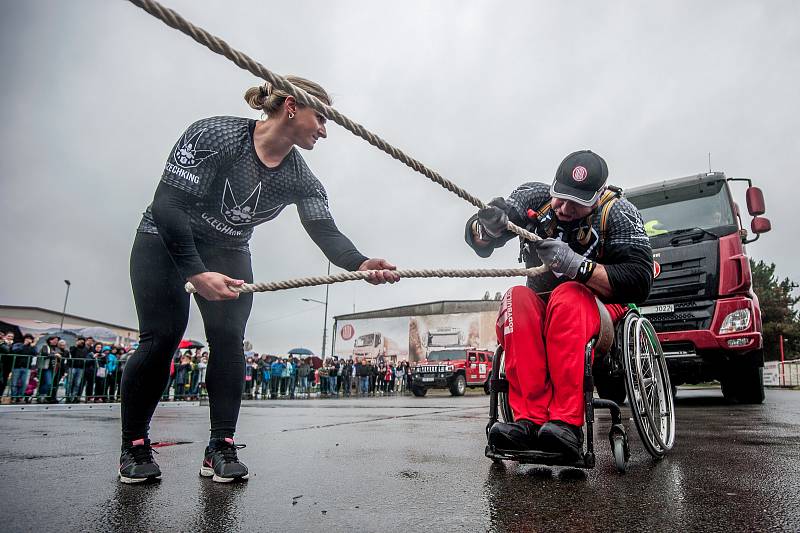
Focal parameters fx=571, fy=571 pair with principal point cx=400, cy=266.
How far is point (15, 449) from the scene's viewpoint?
10.8ft

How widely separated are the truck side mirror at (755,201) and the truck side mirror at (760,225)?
0.41ft

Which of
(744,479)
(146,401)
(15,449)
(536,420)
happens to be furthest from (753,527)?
(15,449)

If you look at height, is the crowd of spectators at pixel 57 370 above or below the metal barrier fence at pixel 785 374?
below

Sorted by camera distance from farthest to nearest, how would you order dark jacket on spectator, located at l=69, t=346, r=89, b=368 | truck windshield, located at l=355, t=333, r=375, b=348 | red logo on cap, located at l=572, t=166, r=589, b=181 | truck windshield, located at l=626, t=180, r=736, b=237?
truck windshield, located at l=355, t=333, r=375, b=348 → dark jacket on spectator, located at l=69, t=346, r=89, b=368 → truck windshield, located at l=626, t=180, r=736, b=237 → red logo on cap, located at l=572, t=166, r=589, b=181

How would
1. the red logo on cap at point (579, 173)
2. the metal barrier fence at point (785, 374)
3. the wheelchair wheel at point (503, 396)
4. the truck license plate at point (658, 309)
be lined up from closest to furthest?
1. the red logo on cap at point (579, 173)
2. the wheelchair wheel at point (503, 396)
3. the truck license plate at point (658, 309)
4. the metal barrier fence at point (785, 374)

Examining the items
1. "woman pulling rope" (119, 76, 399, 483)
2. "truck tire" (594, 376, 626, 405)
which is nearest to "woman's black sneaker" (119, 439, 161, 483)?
"woman pulling rope" (119, 76, 399, 483)

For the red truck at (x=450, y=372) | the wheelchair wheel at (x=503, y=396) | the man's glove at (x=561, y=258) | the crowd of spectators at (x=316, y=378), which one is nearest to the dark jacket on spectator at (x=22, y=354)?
the crowd of spectators at (x=316, y=378)

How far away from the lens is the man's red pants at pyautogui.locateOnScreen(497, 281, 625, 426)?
2361mm

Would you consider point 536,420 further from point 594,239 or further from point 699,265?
Answer: point 699,265

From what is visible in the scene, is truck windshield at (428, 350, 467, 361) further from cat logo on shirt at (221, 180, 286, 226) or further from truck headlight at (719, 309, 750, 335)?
cat logo on shirt at (221, 180, 286, 226)

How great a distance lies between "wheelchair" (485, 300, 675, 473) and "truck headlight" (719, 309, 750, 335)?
3.84 metres

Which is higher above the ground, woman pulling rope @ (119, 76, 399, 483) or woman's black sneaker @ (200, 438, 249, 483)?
woman pulling rope @ (119, 76, 399, 483)

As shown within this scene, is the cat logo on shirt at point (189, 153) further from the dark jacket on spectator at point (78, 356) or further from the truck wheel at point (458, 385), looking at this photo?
the truck wheel at point (458, 385)

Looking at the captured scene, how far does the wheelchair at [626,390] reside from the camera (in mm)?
2342
